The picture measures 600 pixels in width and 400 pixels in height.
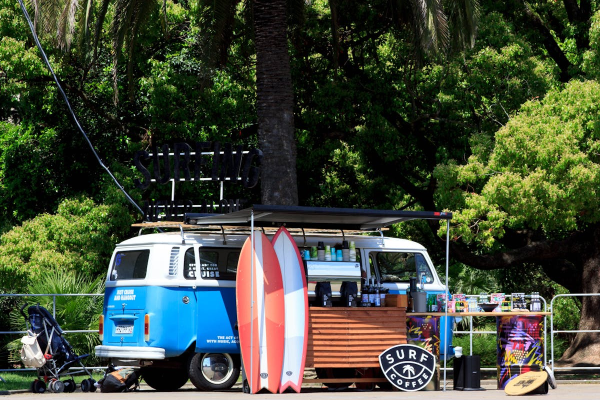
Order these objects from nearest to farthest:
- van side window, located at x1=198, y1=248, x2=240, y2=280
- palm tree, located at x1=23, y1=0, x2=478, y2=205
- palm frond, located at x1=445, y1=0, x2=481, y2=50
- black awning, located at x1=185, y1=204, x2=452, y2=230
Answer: black awning, located at x1=185, y1=204, x2=452, y2=230
van side window, located at x1=198, y1=248, x2=240, y2=280
palm tree, located at x1=23, y1=0, x2=478, y2=205
palm frond, located at x1=445, y1=0, x2=481, y2=50

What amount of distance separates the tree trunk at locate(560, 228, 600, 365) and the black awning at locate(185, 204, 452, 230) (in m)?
7.48

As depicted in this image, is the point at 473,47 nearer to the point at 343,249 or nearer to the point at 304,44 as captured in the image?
the point at 304,44

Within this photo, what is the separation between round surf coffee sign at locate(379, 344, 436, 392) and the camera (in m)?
12.9

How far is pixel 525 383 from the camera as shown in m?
12.6

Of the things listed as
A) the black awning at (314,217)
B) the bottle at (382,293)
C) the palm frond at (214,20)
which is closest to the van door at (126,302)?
the black awning at (314,217)

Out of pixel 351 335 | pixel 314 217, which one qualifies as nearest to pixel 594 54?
pixel 314 217

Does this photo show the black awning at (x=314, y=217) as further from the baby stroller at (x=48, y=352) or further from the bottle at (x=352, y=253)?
the baby stroller at (x=48, y=352)

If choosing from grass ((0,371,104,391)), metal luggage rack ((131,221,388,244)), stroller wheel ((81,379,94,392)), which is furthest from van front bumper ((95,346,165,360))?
grass ((0,371,104,391))

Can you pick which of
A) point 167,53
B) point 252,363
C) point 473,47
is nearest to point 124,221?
point 167,53

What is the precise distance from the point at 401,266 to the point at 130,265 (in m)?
4.06

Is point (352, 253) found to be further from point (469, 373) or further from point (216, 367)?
Result: point (216, 367)

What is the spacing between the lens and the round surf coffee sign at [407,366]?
42.4 ft

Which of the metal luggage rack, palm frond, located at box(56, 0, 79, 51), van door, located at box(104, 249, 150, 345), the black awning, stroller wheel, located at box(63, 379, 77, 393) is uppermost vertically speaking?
palm frond, located at box(56, 0, 79, 51)

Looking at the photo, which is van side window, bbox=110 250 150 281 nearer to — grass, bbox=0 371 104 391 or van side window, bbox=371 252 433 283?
grass, bbox=0 371 104 391
